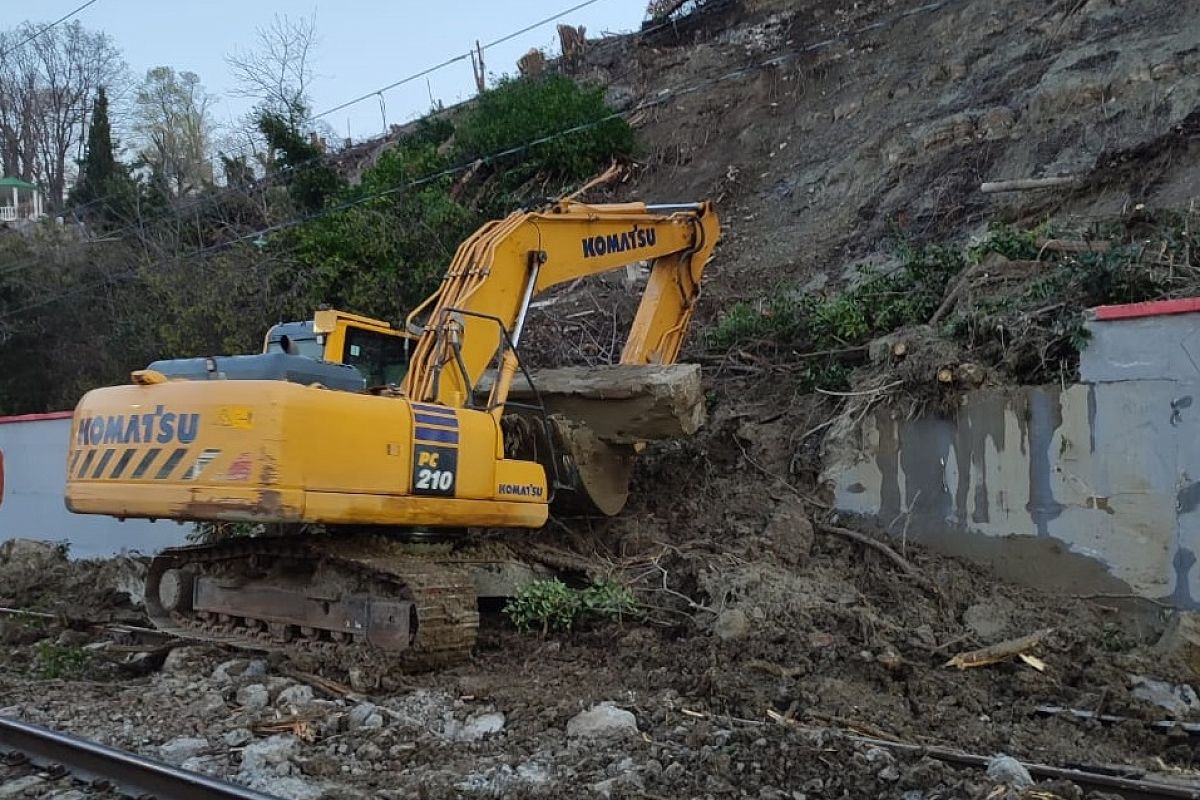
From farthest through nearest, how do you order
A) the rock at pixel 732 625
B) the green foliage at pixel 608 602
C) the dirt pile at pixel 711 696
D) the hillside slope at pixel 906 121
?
the hillside slope at pixel 906 121, the green foliage at pixel 608 602, the rock at pixel 732 625, the dirt pile at pixel 711 696

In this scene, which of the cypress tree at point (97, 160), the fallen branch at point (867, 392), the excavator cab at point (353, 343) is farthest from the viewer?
the cypress tree at point (97, 160)

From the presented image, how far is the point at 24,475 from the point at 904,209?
43.3 ft

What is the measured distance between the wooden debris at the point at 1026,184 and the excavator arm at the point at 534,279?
5096mm

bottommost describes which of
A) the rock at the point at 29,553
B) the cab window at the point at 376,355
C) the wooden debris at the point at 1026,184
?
the rock at the point at 29,553

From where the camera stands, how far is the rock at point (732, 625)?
7.09 meters

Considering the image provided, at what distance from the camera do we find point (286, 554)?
7.38m

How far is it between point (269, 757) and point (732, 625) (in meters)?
3.20

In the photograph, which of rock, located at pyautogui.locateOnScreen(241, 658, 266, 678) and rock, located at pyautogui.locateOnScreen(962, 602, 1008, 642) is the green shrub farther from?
rock, located at pyautogui.locateOnScreen(241, 658, 266, 678)

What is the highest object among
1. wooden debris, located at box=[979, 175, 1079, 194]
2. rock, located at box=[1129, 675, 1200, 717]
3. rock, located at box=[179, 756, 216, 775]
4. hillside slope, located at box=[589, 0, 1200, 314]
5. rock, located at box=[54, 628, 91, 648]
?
hillside slope, located at box=[589, 0, 1200, 314]

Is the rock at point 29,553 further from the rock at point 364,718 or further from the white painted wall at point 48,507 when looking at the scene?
→ the rock at point 364,718

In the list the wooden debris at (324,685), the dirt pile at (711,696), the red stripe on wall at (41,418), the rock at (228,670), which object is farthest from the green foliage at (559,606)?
the red stripe on wall at (41,418)

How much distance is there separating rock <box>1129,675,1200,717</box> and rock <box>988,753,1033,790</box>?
1.93 metres

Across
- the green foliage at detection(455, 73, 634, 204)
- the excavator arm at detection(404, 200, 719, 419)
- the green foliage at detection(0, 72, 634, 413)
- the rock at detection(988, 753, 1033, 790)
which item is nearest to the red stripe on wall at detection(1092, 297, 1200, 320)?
the excavator arm at detection(404, 200, 719, 419)

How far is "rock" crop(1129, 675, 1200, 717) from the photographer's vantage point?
20.7 ft
